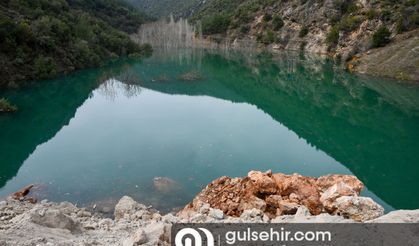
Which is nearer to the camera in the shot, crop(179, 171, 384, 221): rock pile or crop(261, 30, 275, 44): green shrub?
crop(179, 171, 384, 221): rock pile

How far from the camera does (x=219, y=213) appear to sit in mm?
11172

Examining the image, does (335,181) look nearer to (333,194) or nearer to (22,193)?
(333,194)

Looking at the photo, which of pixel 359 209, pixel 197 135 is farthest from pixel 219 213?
pixel 197 135

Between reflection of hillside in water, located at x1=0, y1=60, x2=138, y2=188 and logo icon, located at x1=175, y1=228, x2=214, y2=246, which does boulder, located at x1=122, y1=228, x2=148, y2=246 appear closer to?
logo icon, located at x1=175, y1=228, x2=214, y2=246

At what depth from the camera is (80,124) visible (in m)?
32.4

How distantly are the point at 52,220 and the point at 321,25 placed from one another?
271ft

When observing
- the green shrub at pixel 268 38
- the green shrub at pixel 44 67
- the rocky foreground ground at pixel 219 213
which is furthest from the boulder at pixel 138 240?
the green shrub at pixel 268 38

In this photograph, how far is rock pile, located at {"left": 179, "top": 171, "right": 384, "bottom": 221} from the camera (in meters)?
11.1

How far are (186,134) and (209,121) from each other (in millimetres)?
5336

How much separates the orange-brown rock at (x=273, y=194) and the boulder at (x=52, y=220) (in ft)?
11.4

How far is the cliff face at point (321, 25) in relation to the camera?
62.4m

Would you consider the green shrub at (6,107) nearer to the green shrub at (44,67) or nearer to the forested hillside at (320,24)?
the green shrub at (44,67)

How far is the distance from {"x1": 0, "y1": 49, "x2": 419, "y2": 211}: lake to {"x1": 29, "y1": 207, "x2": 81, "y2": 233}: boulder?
5.23m

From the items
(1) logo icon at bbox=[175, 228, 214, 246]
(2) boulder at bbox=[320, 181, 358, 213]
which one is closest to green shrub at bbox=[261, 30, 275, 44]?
(2) boulder at bbox=[320, 181, 358, 213]
